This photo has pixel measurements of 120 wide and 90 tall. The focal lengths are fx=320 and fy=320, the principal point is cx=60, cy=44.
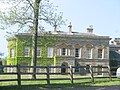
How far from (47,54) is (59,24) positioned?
34069 millimetres

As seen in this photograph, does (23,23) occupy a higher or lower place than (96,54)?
higher

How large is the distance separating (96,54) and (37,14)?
37.8 meters

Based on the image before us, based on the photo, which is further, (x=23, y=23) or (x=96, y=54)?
(x=96, y=54)

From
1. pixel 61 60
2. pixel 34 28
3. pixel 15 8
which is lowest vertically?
pixel 61 60

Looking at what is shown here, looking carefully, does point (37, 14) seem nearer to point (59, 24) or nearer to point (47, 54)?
point (59, 24)

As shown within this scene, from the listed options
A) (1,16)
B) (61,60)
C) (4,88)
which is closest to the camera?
(4,88)

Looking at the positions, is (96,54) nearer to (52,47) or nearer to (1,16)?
(52,47)

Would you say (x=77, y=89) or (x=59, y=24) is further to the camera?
(x=59, y=24)

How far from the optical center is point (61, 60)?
59.7 m

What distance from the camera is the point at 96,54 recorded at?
62500 mm

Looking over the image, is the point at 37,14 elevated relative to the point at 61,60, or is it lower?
elevated

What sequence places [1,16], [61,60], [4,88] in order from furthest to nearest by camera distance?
[61,60], [1,16], [4,88]

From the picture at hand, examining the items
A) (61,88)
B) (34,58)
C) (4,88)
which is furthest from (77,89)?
(34,58)

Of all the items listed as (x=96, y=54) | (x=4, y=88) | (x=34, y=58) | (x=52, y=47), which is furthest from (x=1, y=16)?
(x=96, y=54)
